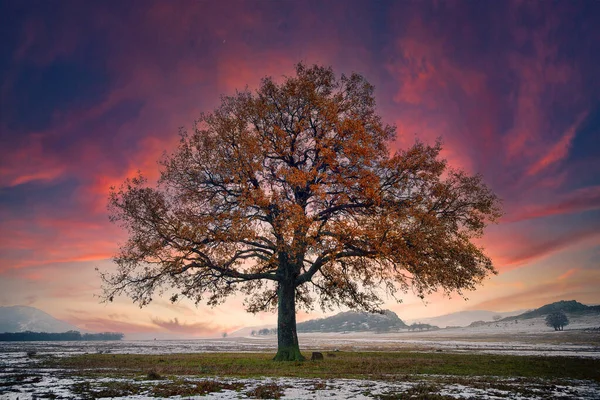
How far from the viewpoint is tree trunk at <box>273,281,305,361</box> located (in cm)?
2639

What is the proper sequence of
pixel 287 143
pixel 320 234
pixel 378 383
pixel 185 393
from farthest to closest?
pixel 287 143 → pixel 320 234 → pixel 378 383 → pixel 185 393

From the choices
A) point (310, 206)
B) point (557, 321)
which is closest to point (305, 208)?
point (310, 206)

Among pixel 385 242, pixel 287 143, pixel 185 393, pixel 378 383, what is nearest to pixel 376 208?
pixel 385 242

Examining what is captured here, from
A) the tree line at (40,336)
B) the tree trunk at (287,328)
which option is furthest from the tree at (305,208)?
the tree line at (40,336)

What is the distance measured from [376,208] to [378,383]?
14983 mm

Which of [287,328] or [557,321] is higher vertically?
[287,328]

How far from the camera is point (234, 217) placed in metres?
24.9

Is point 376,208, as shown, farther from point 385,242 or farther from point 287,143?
point 287,143

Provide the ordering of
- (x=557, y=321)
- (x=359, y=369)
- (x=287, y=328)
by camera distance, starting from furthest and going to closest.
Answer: (x=557, y=321) < (x=287, y=328) < (x=359, y=369)

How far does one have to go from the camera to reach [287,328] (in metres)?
27.5

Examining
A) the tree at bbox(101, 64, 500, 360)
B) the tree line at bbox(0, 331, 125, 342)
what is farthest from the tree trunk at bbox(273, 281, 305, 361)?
the tree line at bbox(0, 331, 125, 342)

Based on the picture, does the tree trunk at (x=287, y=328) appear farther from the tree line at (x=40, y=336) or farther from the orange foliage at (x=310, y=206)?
the tree line at (x=40, y=336)

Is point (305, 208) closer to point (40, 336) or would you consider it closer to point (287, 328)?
point (287, 328)

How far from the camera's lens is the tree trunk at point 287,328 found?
26386mm
